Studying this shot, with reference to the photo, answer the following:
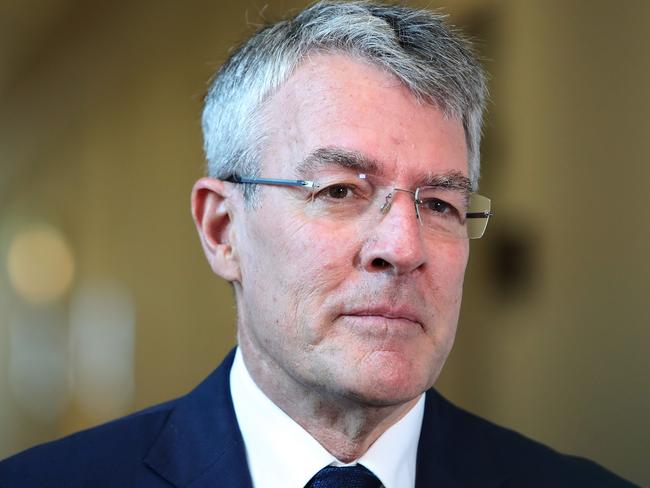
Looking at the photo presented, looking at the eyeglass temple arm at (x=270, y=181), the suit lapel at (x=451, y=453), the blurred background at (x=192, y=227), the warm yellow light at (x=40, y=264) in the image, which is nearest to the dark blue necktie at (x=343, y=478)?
the suit lapel at (x=451, y=453)

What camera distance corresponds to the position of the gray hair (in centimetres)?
186

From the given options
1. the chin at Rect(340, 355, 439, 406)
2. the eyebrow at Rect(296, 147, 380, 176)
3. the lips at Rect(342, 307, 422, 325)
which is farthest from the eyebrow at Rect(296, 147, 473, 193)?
the chin at Rect(340, 355, 439, 406)

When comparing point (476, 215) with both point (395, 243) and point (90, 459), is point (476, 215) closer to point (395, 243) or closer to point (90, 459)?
point (395, 243)

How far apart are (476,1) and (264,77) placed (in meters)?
1.77

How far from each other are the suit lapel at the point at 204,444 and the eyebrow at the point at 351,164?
1.89 ft

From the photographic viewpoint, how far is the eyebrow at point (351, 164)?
1.73 metres

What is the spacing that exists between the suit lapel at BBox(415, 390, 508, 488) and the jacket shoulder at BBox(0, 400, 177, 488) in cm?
61

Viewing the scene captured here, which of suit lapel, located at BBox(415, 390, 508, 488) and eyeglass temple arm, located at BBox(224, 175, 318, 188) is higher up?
eyeglass temple arm, located at BBox(224, 175, 318, 188)

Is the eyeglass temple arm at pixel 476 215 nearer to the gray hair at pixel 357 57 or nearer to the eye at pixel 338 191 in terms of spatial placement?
the gray hair at pixel 357 57

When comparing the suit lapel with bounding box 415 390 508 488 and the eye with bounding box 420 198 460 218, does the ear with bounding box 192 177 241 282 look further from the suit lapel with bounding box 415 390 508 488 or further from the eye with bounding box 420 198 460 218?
the suit lapel with bounding box 415 390 508 488

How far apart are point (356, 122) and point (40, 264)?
5330 mm

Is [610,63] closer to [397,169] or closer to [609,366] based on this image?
[609,366]

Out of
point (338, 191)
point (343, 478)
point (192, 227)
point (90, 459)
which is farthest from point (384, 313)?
point (192, 227)

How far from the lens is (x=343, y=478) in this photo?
1.80 m
